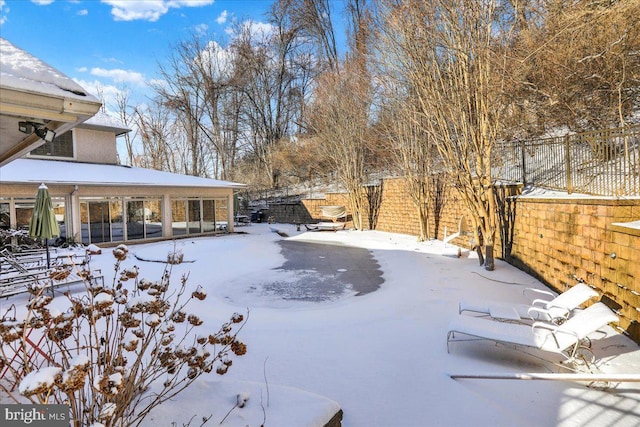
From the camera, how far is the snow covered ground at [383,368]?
2662 millimetres

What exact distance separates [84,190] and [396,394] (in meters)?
14.1

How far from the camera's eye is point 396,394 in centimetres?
308

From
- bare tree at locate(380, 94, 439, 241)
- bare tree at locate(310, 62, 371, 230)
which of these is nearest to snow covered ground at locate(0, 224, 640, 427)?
bare tree at locate(380, 94, 439, 241)

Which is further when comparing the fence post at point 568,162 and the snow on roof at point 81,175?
the snow on roof at point 81,175

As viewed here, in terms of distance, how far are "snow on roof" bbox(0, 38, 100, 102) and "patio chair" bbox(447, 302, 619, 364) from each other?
3.92m

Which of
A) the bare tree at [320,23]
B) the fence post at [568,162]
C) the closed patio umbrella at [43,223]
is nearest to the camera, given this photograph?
the fence post at [568,162]

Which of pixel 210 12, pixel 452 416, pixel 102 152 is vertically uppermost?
pixel 210 12

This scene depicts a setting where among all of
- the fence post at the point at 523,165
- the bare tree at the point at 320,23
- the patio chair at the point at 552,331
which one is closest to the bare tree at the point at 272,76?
the bare tree at the point at 320,23

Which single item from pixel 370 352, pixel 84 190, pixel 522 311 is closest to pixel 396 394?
pixel 370 352

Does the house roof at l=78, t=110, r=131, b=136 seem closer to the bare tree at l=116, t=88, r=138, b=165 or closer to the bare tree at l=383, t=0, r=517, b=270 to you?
the bare tree at l=383, t=0, r=517, b=270

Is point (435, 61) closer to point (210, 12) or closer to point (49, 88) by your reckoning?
point (49, 88)

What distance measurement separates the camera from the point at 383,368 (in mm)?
3529

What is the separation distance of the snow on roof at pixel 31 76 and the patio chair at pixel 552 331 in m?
3.92

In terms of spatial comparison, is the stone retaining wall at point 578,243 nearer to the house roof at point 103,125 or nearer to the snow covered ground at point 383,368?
the snow covered ground at point 383,368
